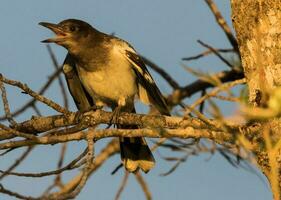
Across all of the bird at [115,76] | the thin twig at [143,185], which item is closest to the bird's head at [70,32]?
the bird at [115,76]

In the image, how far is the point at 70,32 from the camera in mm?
→ 7227

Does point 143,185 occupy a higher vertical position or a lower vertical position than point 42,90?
lower

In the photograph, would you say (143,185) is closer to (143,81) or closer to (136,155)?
(136,155)


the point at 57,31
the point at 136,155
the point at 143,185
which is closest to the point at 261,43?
the point at 143,185

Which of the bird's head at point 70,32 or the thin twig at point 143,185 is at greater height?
the bird's head at point 70,32

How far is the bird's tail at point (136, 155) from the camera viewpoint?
6.58 metres

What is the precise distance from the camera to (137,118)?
4957 mm

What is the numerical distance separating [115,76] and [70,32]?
0.92 m

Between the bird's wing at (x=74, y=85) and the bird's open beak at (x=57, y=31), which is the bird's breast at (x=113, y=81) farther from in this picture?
the bird's open beak at (x=57, y=31)

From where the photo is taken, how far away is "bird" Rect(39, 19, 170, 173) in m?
6.67

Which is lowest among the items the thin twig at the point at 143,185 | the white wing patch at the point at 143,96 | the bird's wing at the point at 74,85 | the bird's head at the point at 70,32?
the thin twig at the point at 143,185

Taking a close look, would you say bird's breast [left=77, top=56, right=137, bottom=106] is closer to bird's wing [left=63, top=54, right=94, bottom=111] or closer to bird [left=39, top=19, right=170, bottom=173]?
bird [left=39, top=19, right=170, bottom=173]

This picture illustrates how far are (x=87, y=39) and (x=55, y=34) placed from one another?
404 mm

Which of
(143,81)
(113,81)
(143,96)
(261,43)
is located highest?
(261,43)
